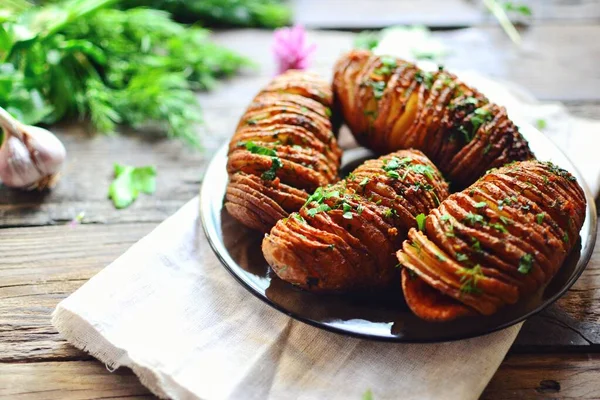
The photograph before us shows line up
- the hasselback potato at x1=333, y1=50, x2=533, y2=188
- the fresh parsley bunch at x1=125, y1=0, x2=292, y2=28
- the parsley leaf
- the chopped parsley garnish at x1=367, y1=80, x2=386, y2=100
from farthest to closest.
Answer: the fresh parsley bunch at x1=125, y1=0, x2=292, y2=28, the parsley leaf, the chopped parsley garnish at x1=367, y1=80, x2=386, y2=100, the hasselback potato at x1=333, y1=50, x2=533, y2=188

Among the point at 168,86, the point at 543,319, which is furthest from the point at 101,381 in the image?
the point at 168,86

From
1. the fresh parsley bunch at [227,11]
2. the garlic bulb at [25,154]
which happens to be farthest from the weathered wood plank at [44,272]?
the fresh parsley bunch at [227,11]

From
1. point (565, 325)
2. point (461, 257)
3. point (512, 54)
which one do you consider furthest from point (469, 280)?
point (512, 54)

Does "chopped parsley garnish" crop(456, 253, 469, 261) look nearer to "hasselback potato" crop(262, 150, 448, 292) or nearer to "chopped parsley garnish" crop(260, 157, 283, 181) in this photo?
"hasselback potato" crop(262, 150, 448, 292)

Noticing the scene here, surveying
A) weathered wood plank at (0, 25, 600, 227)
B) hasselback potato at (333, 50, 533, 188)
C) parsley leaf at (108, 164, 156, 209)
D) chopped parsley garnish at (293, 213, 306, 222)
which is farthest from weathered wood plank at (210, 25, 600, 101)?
chopped parsley garnish at (293, 213, 306, 222)

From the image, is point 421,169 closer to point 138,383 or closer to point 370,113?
point 370,113

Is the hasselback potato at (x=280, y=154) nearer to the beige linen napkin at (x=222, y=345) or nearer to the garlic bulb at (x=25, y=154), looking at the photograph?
the beige linen napkin at (x=222, y=345)

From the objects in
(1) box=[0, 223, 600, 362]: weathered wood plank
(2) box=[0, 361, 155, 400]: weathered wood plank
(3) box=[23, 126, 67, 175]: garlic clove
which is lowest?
(2) box=[0, 361, 155, 400]: weathered wood plank
